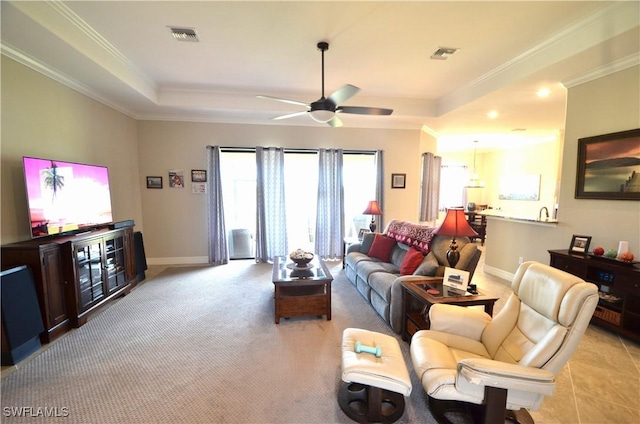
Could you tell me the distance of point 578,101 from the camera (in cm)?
330

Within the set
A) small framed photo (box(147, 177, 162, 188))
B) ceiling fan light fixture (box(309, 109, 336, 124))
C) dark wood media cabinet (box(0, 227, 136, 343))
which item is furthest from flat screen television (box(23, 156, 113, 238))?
ceiling fan light fixture (box(309, 109, 336, 124))

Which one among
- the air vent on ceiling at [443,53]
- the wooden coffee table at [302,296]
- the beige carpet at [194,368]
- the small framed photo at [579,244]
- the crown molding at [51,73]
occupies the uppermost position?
the air vent on ceiling at [443,53]

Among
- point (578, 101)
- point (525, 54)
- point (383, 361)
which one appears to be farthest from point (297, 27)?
point (578, 101)

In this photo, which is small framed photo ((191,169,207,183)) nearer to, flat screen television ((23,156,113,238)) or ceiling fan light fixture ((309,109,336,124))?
flat screen television ((23,156,113,238))

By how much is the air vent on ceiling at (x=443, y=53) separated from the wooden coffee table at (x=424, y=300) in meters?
2.60

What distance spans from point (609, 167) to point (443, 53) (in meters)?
2.23

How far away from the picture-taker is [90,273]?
3201 millimetres

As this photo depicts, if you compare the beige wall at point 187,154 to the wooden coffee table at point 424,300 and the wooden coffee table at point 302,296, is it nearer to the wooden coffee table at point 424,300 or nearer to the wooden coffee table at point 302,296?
the wooden coffee table at point 302,296

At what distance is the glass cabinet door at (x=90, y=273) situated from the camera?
3027 millimetres

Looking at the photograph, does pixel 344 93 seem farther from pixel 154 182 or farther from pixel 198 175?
pixel 154 182

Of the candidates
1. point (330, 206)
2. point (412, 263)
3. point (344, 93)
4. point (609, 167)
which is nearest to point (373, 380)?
point (412, 263)

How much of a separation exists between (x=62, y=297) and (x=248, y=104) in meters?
3.56

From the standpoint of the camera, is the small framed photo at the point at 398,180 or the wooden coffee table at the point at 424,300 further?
the small framed photo at the point at 398,180

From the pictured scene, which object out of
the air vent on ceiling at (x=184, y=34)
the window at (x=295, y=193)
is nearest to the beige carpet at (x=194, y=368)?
the window at (x=295, y=193)
